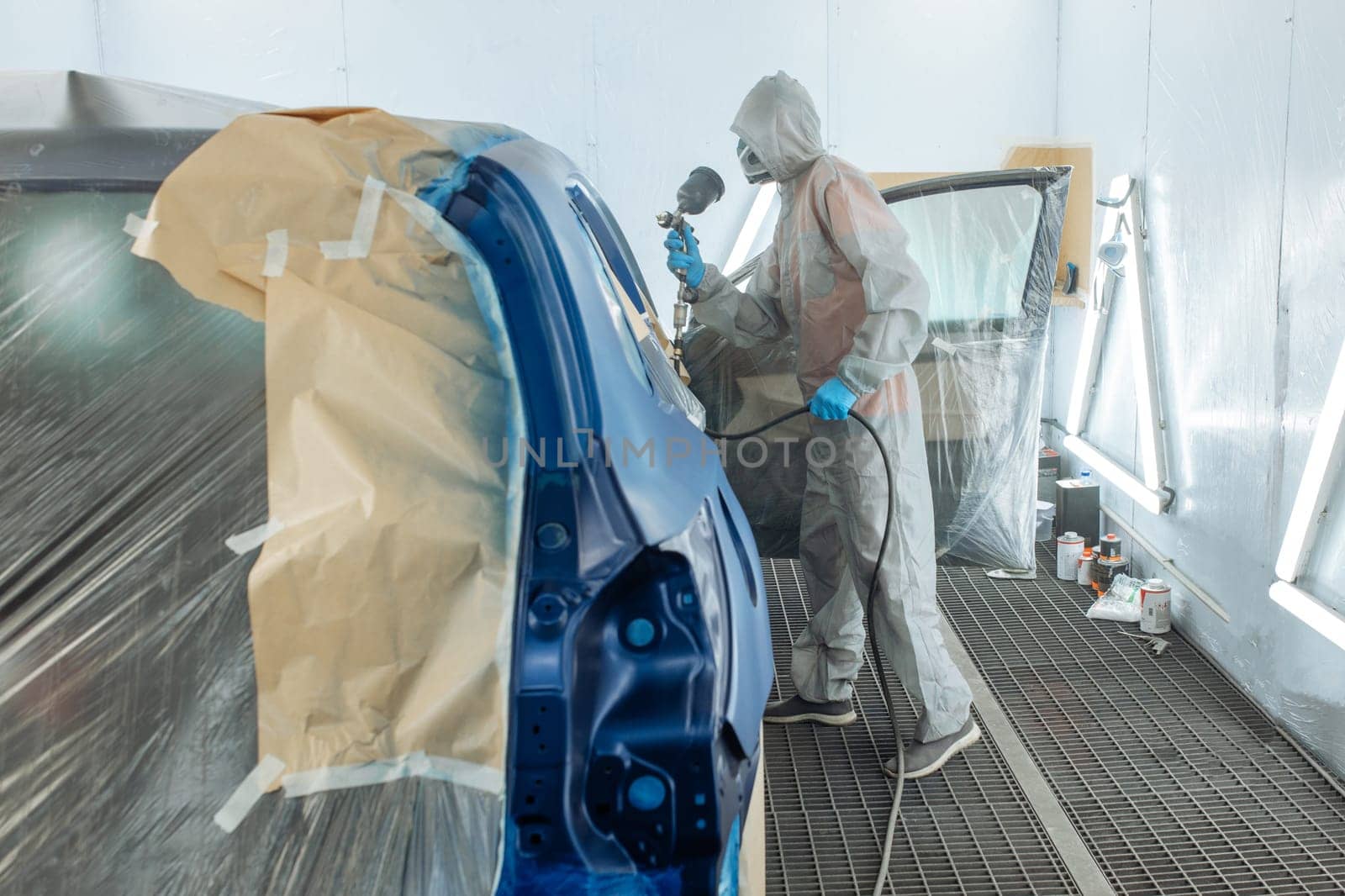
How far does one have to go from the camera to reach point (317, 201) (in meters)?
1.33

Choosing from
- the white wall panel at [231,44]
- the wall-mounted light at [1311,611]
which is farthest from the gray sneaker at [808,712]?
the white wall panel at [231,44]

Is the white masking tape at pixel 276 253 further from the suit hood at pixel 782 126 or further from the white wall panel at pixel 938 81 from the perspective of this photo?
the white wall panel at pixel 938 81

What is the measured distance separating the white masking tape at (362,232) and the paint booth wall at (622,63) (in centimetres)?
364

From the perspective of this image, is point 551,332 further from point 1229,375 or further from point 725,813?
point 1229,375

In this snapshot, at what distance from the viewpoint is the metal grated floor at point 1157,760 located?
7.82ft

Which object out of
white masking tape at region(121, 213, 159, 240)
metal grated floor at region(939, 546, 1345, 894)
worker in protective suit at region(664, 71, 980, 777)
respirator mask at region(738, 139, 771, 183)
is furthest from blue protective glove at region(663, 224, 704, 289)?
white masking tape at region(121, 213, 159, 240)

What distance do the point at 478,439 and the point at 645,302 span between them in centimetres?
130

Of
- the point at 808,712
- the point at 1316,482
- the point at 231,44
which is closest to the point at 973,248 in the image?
the point at 1316,482

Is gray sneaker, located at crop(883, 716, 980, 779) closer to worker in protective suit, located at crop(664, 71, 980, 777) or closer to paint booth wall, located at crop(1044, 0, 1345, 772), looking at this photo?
worker in protective suit, located at crop(664, 71, 980, 777)

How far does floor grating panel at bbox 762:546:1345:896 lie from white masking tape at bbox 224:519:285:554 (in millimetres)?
1548

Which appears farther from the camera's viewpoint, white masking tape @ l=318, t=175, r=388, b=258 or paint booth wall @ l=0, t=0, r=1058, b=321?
paint booth wall @ l=0, t=0, r=1058, b=321

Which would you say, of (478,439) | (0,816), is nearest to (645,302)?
(478,439)

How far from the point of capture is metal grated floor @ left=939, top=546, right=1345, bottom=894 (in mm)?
2385

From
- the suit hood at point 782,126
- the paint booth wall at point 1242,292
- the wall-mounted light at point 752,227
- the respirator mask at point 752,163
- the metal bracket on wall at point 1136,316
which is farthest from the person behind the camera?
the wall-mounted light at point 752,227
